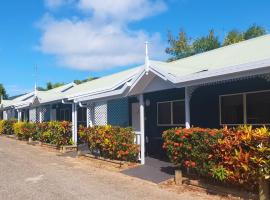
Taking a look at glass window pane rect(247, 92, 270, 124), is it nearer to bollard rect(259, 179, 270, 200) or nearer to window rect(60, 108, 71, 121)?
bollard rect(259, 179, 270, 200)

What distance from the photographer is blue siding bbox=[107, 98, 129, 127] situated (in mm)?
18073

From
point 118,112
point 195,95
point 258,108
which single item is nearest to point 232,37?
point 118,112

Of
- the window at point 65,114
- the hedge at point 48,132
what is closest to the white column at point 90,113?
the hedge at point 48,132

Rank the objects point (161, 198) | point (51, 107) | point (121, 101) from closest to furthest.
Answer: point (161, 198), point (121, 101), point (51, 107)

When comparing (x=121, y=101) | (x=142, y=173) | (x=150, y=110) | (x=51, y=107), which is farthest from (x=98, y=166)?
(x=51, y=107)

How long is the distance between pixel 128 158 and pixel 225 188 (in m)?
5.28

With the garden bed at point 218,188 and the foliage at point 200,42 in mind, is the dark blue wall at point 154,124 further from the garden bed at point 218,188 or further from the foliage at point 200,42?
the foliage at point 200,42

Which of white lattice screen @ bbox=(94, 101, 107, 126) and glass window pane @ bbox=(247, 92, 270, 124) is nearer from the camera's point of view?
glass window pane @ bbox=(247, 92, 270, 124)

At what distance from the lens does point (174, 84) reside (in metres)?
11.5

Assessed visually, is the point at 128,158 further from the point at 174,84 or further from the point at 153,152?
the point at 174,84

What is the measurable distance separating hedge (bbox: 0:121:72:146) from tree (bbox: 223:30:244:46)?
24597 mm

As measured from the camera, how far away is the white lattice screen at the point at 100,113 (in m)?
18.9

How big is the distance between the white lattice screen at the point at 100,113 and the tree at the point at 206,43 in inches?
1116

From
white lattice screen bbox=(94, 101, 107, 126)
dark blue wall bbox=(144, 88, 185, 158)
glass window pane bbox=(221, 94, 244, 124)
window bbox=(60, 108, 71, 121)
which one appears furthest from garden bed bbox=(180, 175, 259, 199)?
window bbox=(60, 108, 71, 121)
